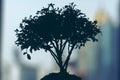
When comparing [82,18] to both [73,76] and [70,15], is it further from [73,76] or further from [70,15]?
[73,76]

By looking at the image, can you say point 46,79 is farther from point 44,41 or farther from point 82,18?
point 82,18

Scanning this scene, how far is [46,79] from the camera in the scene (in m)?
18.7

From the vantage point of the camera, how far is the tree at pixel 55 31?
1889 cm

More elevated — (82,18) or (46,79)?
(82,18)

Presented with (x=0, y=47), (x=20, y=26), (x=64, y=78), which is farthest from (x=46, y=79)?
(x=0, y=47)

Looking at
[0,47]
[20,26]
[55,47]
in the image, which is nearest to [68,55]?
[55,47]

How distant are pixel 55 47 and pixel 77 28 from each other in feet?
3.40

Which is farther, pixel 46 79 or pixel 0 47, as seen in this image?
pixel 0 47

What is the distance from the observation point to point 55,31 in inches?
745

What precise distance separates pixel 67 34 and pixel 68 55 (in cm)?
75

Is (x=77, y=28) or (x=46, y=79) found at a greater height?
(x=77, y=28)

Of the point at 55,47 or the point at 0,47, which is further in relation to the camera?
the point at 0,47

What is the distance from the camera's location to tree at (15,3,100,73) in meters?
18.9

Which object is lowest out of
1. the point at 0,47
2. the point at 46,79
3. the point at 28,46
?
the point at 46,79
